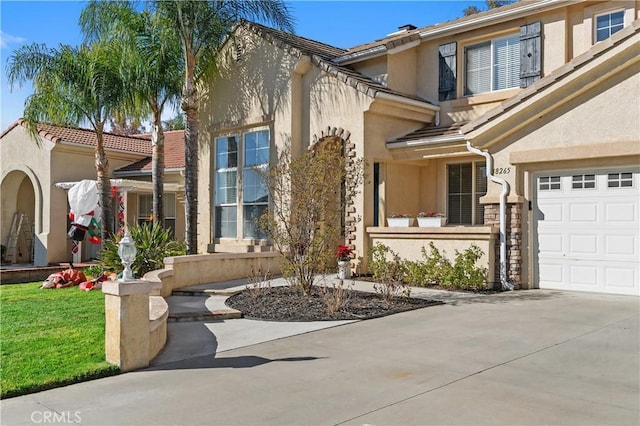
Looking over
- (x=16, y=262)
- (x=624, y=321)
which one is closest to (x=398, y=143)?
(x=624, y=321)

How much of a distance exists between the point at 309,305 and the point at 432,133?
264 inches

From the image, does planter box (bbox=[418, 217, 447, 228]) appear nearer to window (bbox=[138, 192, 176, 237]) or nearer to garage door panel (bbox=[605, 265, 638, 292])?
garage door panel (bbox=[605, 265, 638, 292])

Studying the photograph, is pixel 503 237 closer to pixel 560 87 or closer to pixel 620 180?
pixel 620 180

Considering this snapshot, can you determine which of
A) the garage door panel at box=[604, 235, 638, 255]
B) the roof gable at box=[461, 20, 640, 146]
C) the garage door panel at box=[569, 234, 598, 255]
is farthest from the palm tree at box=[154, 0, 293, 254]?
the garage door panel at box=[604, 235, 638, 255]

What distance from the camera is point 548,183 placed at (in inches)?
489

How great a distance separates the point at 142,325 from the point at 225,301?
4.39 metres

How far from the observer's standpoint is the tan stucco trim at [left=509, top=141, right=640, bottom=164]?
1101cm

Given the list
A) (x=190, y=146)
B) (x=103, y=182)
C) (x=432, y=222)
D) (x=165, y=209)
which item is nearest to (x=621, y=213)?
(x=432, y=222)

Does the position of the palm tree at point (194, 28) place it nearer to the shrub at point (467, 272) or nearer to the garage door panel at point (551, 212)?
the shrub at point (467, 272)

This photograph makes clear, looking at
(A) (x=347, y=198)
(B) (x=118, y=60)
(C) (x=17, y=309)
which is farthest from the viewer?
(B) (x=118, y=60)

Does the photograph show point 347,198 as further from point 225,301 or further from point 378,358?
point 378,358

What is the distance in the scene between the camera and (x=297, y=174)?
38.3 ft

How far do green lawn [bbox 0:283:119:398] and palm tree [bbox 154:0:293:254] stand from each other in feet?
14.4

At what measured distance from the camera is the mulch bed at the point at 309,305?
988 cm
